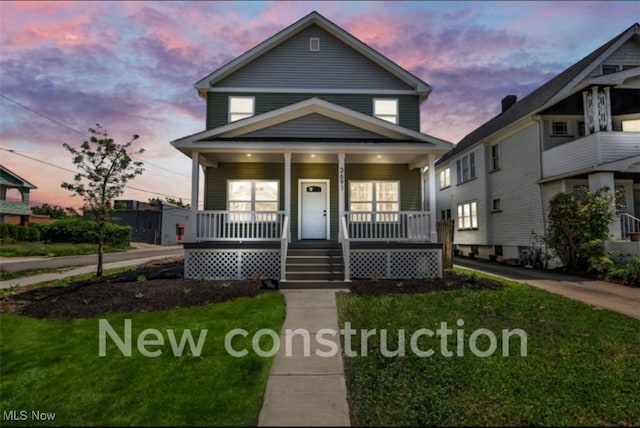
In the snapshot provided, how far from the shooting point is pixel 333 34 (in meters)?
13.5

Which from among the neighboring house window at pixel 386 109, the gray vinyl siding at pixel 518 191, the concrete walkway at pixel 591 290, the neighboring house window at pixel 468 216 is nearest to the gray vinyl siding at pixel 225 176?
the neighboring house window at pixel 386 109

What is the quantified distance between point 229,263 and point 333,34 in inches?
404

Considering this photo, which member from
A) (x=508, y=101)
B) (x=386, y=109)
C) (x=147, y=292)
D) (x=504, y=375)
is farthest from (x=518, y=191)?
(x=147, y=292)

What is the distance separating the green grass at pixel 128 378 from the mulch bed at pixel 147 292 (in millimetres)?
886

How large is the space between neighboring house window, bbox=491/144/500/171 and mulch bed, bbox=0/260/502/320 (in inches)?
418

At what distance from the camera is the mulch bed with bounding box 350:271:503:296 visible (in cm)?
802

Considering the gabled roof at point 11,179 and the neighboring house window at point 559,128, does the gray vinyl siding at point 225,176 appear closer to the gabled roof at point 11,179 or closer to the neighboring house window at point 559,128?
the neighboring house window at point 559,128

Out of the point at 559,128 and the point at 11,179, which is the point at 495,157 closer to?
the point at 559,128

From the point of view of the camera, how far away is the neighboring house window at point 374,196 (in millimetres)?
12703

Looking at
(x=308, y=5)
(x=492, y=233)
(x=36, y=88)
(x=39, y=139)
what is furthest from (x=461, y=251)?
(x=39, y=139)

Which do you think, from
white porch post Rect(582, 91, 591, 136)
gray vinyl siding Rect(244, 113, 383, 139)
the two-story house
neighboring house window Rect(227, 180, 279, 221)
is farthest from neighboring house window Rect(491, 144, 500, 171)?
neighboring house window Rect(227, 180, 279, 221)

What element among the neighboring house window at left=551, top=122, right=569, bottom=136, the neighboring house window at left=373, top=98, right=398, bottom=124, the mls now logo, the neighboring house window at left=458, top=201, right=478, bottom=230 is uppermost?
the neighboring house window at left=373, top=98, right=398, bottom=124

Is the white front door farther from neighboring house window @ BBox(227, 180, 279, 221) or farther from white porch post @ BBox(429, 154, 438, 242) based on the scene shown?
white porch post @ BBox(429, 154, 438, 242)

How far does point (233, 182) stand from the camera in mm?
12523
